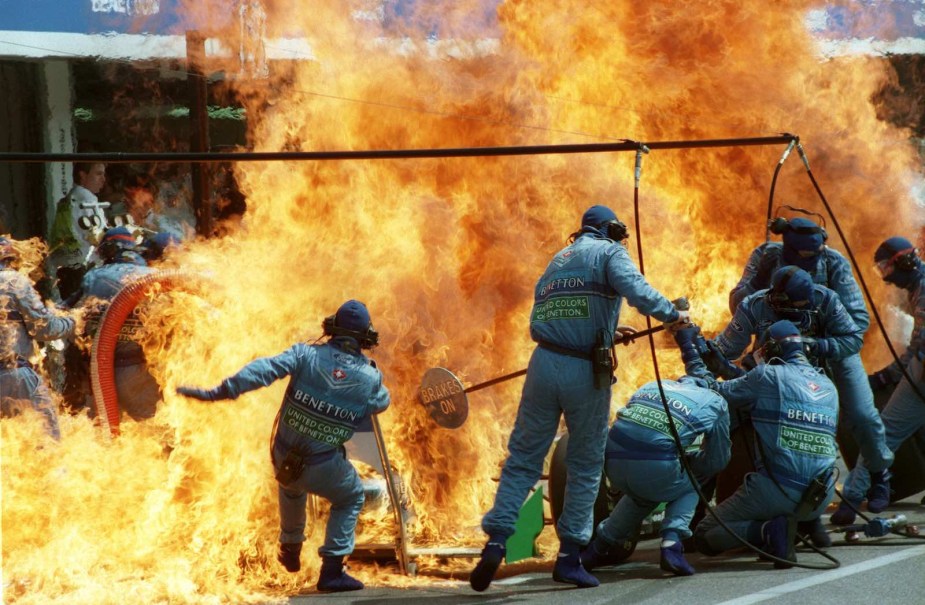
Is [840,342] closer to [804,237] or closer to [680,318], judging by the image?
[804,237]

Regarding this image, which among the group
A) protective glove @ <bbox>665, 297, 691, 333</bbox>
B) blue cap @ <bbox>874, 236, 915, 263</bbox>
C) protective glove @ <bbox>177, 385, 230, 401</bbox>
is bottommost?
protective glove @ <bbox>177, 385, 230, 401</bbox>

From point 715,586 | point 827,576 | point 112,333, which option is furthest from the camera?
point 112,333

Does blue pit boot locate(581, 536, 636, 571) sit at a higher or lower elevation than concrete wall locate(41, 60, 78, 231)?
lower

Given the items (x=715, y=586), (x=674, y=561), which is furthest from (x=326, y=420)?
(x=715, y=586)

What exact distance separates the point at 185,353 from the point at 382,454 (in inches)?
55.6

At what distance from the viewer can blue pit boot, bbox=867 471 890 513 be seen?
27.3 feet

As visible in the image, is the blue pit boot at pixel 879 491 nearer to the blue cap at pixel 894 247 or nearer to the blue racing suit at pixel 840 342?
the blue racing suit at pixel 840 342

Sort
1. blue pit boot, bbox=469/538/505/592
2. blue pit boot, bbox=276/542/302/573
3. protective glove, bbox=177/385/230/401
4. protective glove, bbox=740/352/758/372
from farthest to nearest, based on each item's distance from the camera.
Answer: protective glove, bbox=740/352/758/372 → blue pit boot, bbox=276/542/302/573 → protective glove, bbox=177/385/230/401 → blue pit boot, bbox=469/538/505/592

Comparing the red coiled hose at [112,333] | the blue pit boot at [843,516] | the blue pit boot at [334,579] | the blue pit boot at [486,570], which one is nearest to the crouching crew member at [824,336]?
the blue pit boot at [843,516]

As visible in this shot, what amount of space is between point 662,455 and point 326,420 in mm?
1728

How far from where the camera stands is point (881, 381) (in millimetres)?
8977

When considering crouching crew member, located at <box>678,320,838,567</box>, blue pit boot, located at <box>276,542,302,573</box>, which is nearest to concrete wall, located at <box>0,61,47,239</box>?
blue pit boot, located at <box>276,542,302,573</box>

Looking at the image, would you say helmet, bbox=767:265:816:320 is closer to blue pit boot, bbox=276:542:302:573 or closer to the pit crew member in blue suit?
the pit crew member in blue suit

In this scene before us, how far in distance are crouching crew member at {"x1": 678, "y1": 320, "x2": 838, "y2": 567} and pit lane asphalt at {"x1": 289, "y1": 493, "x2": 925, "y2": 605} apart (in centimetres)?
20
